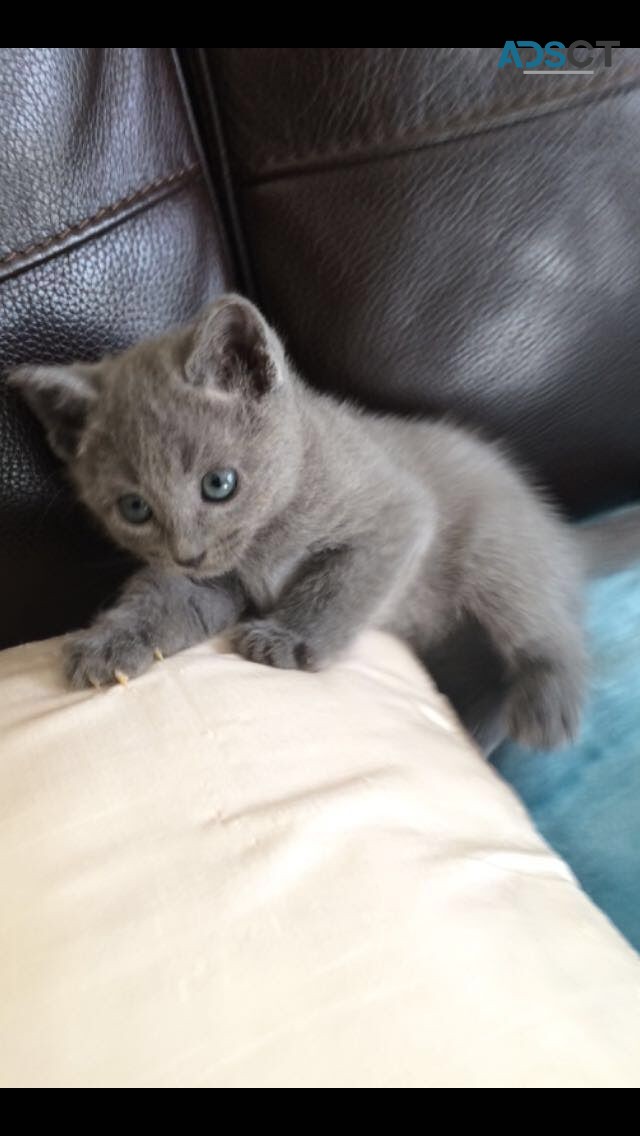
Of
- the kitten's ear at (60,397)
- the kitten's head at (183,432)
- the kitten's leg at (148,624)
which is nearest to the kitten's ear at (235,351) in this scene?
the kitten's head at (183,432)

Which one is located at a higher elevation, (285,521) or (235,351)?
(235,351)

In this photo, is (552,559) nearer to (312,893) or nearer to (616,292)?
(616,292)

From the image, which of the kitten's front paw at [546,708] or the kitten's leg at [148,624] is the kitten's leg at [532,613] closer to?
Answer: the kitten's front paw at [546,708]

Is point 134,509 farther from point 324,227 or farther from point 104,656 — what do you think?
point 324,227

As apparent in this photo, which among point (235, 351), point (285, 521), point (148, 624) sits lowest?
point (148, 624)

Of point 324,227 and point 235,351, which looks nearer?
point 235,351

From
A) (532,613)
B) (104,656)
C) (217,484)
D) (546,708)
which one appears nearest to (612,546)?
(532,613)

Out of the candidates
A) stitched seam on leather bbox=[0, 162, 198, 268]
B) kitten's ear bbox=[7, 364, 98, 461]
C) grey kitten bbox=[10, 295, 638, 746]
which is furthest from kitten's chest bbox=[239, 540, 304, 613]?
stitched seam on leather bbox=[0, 162, 198, 268]
